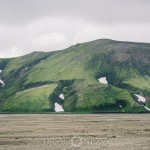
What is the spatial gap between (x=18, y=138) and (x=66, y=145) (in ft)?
46.3

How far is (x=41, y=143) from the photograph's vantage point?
6412 centimetres

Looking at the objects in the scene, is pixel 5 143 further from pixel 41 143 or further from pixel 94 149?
pixel 94 149

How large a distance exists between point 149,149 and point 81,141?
1389cm

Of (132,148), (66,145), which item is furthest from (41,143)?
(132,148)

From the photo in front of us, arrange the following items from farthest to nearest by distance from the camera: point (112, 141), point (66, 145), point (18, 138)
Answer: point (18, 138) → point (112, 141) → point (66, 145)

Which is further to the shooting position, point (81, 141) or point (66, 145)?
point (81, 141)

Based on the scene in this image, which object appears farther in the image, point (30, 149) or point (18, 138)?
point (18, 138)

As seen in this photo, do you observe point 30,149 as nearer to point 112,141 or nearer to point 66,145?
point 66,145

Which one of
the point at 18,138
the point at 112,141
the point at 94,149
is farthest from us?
the point at 18,138

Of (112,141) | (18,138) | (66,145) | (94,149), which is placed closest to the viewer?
(94,149)

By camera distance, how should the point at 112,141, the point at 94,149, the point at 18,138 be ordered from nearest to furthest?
1. the point at 94,149
2. the point at 112,141
3. the point at 18,138

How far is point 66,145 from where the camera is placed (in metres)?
61.0

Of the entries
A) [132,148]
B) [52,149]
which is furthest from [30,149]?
[132,148]

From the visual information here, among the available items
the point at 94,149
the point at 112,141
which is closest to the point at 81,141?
the point at 112,141
